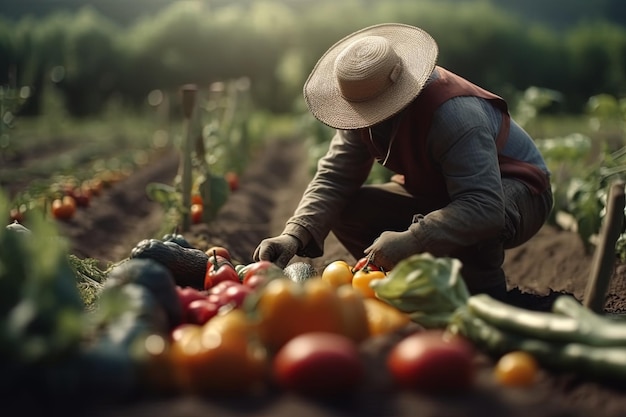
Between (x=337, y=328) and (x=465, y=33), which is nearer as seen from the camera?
(x=337, y=328)

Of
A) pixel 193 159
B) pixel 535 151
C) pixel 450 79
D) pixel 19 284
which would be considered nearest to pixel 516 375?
pixel 19 284

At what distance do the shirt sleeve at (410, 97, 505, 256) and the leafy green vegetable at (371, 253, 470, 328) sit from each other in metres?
0.66

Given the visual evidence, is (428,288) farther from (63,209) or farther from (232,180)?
(232,180)

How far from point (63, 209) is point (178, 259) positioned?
4256 mm

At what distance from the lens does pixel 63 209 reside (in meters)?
8.31

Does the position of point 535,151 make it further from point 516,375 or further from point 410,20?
point 410,20

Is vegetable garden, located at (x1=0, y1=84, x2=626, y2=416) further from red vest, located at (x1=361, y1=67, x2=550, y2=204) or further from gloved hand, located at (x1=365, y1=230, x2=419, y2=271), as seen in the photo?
red vest, located at (x1=361, y1=67, x2=550, y2=204)

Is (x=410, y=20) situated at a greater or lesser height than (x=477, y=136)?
lesser

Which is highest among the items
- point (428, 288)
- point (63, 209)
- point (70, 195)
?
point (428, 288)

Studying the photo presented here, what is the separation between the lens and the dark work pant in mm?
4730

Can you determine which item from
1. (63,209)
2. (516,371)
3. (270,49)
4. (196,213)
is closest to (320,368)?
(516,371)

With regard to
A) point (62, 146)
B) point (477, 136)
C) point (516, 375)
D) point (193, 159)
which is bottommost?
point (62, 146)

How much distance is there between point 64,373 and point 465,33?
2907cm

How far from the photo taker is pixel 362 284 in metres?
3.94
